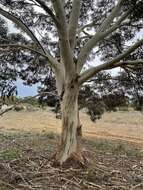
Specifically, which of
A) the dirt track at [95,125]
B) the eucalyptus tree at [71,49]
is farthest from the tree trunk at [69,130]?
the dirt track at [95,125]

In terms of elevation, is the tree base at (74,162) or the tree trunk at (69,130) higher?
the tree trunk at (69,130)

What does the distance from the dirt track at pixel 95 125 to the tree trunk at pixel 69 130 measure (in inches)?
379

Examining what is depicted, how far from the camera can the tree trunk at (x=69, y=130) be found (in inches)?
450

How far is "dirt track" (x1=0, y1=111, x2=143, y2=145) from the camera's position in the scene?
2439 cm

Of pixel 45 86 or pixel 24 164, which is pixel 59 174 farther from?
pixel 45 86

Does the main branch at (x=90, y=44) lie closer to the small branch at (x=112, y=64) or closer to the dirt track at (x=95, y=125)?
the small branch at (x=112, y=64)

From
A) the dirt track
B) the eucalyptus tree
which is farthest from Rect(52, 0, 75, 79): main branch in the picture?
the dirt track

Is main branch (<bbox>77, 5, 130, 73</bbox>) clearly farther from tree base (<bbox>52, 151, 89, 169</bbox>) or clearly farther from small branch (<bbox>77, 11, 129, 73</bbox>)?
tree base (<bbox>52, 151, 89, 169</bbox>)

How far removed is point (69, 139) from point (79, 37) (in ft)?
13.5

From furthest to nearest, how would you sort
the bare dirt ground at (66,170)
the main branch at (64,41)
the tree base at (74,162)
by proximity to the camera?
1. the tree base at (74,162)
2. the main branch at (64,41)
3. the bare dirt ground at (66,170)

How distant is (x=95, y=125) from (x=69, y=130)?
59.1 feet

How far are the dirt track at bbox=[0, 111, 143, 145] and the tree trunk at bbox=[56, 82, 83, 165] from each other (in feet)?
31.6

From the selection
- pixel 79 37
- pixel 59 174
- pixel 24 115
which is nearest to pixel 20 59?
pixel 79 37

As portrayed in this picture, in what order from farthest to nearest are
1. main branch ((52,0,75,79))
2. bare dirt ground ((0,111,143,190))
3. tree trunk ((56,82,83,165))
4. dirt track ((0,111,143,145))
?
dirt track ((0,111,143,145)), tree trunk ((56,82,83,165)), main branch ((52,0,75,79)), bare dirt ground ((0,111,143,190))
